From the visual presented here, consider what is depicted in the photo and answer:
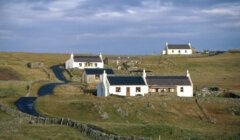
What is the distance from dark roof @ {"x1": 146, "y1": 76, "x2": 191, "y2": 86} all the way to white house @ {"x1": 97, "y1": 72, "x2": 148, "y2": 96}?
8.16 ft

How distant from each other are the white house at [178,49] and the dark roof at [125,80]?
276 feet

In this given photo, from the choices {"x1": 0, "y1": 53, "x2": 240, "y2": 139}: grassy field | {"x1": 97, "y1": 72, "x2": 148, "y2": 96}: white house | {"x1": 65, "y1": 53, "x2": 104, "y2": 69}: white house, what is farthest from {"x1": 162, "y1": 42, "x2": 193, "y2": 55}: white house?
{"x1": 97, "y1": 72, "x2": 148, "y2": 96}: white house

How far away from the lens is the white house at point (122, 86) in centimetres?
8481

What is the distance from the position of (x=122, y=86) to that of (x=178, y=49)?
90017mm

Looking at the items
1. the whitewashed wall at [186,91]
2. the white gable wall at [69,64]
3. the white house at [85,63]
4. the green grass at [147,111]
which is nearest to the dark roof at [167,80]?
the whitewashed wall at [186,91]

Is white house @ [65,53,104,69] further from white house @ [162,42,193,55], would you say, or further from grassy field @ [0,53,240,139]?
white house @ [162,42,193,55]

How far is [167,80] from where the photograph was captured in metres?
90.1

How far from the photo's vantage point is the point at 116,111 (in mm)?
67188

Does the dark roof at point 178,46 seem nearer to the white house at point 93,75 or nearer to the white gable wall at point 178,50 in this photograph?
the white gable wall at point 178,50

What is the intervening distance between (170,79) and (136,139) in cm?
5150

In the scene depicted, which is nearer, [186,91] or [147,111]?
[147,111]

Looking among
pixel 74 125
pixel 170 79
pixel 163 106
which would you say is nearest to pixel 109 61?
pixel 170 79

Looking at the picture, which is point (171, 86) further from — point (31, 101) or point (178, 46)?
point (178, 46)

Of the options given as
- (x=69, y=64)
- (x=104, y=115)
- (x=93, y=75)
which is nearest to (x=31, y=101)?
(x=104, y=115)
